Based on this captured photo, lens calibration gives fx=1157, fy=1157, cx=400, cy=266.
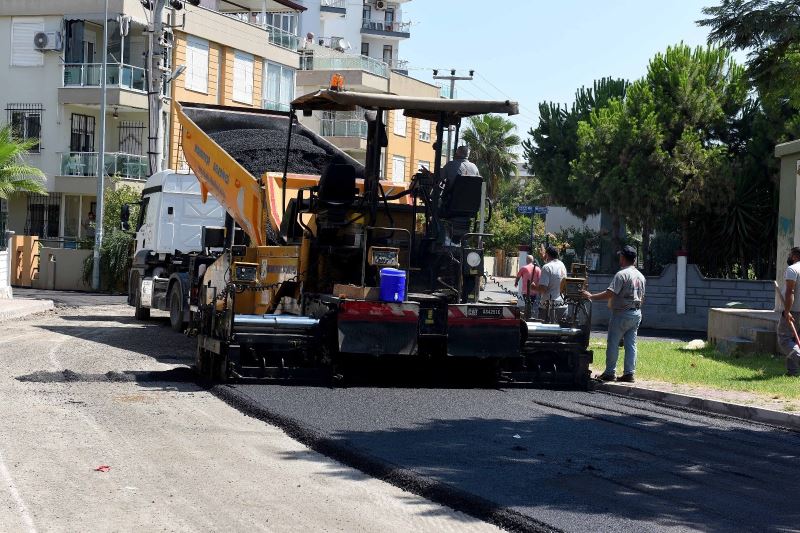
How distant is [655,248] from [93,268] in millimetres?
17579

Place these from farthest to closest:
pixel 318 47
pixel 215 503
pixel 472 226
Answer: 1. pixel 318 47
2. pixel 472 226
3. pixel 215 503

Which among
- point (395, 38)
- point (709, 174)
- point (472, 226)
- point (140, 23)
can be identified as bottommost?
point (472, 226)

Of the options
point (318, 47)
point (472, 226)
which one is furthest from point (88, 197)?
point (472, 226)

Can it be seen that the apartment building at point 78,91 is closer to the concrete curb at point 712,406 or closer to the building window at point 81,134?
the building window at point 81,134

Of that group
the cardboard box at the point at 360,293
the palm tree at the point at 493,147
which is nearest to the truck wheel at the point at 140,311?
the cardboard box at the point at 360,293

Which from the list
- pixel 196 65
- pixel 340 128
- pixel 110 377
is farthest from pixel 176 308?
pixel 340 128

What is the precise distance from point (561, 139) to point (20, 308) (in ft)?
90.8

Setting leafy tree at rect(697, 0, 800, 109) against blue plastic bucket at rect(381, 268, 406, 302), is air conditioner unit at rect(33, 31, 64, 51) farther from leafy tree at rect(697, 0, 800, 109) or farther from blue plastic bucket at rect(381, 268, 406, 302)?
leafy tree at rect(697, 0, 800, 109)

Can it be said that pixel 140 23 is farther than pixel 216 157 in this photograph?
Yes

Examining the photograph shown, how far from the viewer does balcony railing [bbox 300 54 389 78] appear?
49562 mm

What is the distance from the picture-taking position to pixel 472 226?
13250 millimetres

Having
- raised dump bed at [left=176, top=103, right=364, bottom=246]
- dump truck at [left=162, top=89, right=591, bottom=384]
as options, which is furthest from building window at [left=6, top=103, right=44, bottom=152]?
dump truck at [left=162, top=89, right=591, bottom=384]

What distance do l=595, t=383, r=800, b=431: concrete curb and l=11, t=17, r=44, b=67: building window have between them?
32439mm

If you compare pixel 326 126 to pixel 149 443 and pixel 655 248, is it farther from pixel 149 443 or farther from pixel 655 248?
pixel 149 443
